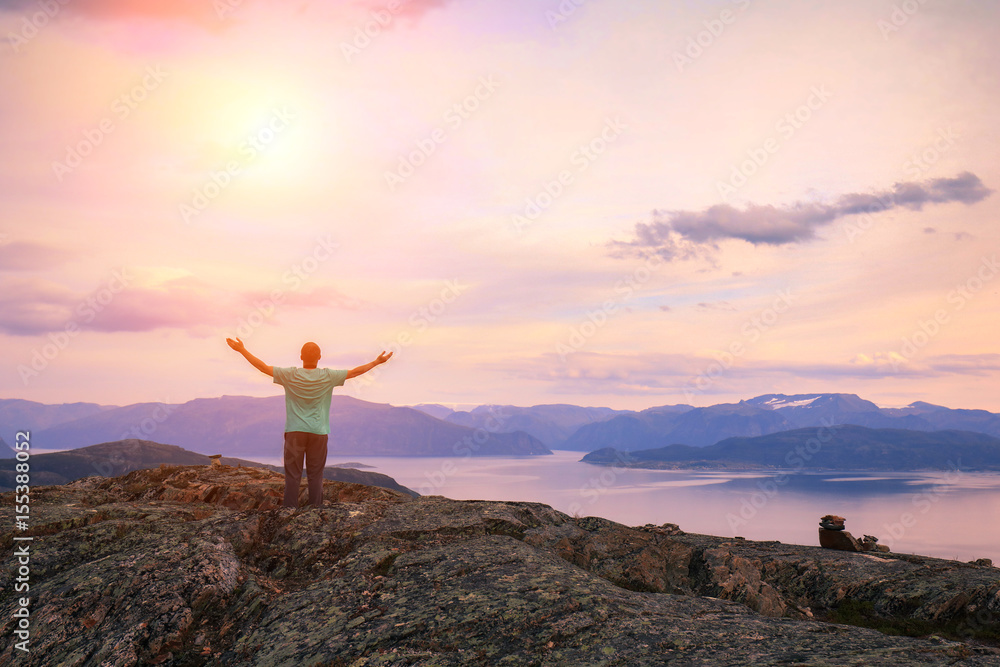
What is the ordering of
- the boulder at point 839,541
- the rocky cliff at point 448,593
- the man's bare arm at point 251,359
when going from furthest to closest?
1. the boulder at point 839,541
2. the man's bare arm at point 251,359
3. the rocky cliff at point 448,593

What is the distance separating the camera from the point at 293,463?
13.9 m

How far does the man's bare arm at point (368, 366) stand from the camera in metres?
13.8

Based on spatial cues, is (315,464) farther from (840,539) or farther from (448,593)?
(840,539)

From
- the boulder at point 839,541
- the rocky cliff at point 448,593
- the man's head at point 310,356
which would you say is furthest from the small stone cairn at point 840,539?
the man's head at point 310,356

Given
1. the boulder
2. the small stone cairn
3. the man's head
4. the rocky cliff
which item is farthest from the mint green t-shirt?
the boulder

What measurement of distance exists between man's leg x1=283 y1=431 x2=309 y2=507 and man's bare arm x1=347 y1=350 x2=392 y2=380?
184 cm

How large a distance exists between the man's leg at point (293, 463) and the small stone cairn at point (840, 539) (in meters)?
15.0

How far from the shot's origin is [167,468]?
20.4m

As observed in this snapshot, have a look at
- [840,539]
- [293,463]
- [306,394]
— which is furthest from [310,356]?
[840,539]

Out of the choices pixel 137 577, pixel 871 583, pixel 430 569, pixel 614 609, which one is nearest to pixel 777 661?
pixel 614 609

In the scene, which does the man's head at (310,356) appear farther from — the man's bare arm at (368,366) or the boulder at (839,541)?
the boulder at (839,541)

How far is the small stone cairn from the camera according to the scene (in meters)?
16.7

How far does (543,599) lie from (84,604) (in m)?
7.51

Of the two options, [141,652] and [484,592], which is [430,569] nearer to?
[484,592]
